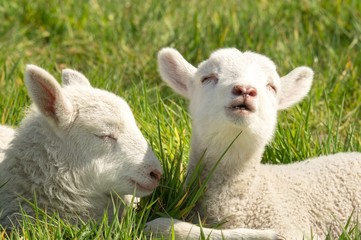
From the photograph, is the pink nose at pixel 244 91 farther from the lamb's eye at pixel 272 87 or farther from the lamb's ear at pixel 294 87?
the lamb's ear at pixel 294 87

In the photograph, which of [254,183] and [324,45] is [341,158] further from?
[324,45]

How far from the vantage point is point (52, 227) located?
5.66 m

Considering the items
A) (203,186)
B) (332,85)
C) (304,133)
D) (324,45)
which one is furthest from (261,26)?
(203,186)

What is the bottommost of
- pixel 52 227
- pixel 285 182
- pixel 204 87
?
pixel 52 227

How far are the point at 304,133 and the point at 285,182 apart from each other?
858 mm

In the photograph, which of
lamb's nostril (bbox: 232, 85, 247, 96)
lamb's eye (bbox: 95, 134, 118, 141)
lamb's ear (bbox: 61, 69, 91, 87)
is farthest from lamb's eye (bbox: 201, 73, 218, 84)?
lamb's ear (bbox: 61, 69, 91, 87)

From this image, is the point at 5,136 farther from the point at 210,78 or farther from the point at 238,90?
the point at 238,90

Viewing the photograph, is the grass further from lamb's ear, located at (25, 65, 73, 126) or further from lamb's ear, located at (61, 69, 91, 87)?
lamb's ear, located at (25, 65, 73, 126)

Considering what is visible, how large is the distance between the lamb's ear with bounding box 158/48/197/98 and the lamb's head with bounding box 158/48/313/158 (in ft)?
0.37

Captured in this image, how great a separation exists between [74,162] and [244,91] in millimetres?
1103

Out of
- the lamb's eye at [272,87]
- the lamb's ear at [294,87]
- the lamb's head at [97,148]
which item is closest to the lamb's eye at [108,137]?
the lamb's head at [97,148]

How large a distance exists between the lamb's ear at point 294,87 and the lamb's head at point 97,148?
43.4 inches

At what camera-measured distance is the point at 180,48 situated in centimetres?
941

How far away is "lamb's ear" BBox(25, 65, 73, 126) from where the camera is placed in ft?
18.9
